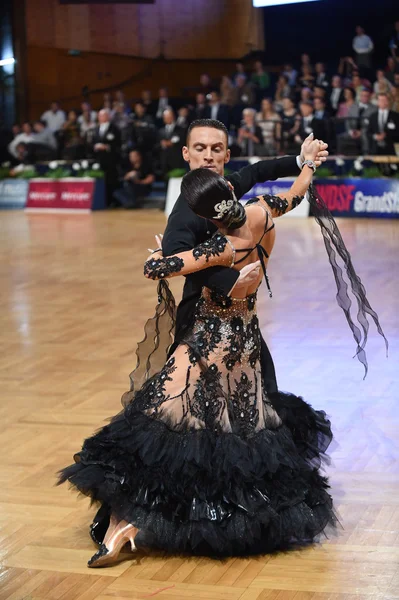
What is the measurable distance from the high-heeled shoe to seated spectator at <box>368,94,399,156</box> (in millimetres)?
10987

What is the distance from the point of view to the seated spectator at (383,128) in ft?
43.3

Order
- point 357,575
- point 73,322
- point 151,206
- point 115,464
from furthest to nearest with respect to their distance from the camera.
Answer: point 151,206 < point 73,322 < point 115,464 < point 357,575

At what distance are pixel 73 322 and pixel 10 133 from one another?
12.7 metres

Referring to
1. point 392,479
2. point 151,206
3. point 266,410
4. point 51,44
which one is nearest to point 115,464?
point 266,410

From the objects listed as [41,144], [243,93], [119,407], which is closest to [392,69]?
[243,93]

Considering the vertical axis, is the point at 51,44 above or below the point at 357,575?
above

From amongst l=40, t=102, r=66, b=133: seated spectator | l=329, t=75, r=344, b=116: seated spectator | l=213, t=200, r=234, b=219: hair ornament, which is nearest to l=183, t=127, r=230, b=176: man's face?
l=213, t=200, r=234, b=219: hair ornament

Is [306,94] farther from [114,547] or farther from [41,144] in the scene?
[114,547]

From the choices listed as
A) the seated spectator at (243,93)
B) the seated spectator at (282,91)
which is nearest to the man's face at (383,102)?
the seated spectator at (282,91)

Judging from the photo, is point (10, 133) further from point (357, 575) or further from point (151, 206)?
point (357, 575)

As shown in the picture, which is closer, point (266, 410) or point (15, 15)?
point (266, 410)

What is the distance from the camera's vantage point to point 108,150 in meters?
16.1

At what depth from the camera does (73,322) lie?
685 cm

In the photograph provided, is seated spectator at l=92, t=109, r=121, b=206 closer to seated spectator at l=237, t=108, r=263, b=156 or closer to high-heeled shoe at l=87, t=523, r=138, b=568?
seated spectator at l=237, t=108, r=263, b=156
